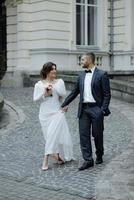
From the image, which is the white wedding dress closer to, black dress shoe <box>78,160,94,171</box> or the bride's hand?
the bride's hand

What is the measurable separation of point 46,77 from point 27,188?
2.21 m

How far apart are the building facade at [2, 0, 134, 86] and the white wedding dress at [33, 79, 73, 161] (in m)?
12.6

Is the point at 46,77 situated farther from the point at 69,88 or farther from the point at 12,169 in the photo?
the point at 69,88

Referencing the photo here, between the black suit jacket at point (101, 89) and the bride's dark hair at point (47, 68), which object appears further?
the bride's dark hair at point (47, 68)

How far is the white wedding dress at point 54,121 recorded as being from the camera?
953 centimetres

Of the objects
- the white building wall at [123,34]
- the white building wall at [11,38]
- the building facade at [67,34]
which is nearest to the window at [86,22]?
the building facade at [67,34]

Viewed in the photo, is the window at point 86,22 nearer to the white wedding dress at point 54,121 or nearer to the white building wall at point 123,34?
the white building wall at point 123,34

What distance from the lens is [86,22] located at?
24109 mm

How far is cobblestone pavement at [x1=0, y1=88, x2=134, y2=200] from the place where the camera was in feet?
26.2

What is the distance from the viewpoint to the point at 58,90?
31.6 ft

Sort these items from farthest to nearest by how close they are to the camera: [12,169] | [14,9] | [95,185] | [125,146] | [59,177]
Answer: [14,9]
[125,146]
[12,169]
[59,177]
[95,185]

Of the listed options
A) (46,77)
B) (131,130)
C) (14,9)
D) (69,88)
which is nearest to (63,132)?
(46,77)

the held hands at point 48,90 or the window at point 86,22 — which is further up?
the window at point 86,22

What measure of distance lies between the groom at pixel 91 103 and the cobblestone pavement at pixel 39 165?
42 cm
